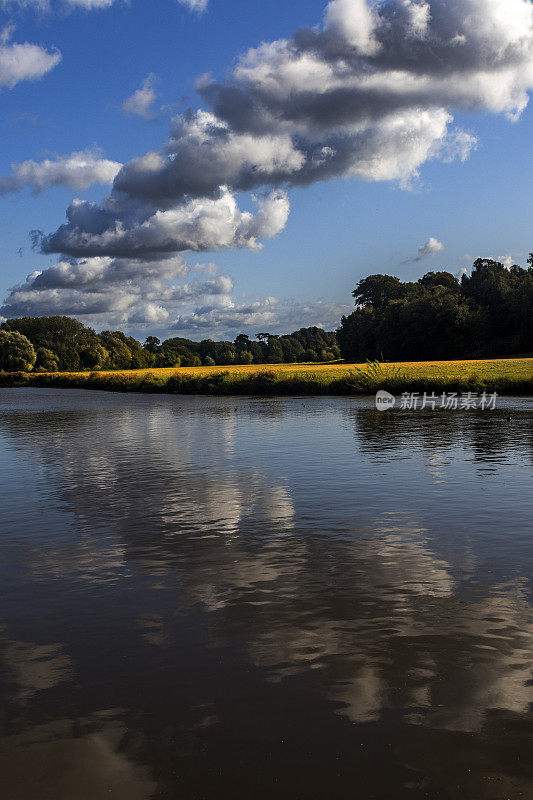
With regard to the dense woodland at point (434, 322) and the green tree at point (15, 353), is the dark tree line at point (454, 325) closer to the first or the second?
the dense woodland at point (434, 322)

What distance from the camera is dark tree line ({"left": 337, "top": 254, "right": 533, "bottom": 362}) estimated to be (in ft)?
383

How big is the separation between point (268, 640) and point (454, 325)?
119622 millimetres

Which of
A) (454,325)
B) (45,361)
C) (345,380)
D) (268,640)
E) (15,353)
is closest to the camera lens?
(268,640)

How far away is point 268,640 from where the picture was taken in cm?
782

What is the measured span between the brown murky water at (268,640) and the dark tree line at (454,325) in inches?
3718

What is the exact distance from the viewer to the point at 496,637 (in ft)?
25.6

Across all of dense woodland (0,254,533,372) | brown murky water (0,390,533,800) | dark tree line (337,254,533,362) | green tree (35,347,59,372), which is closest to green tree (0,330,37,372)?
dense woodland (0,254,533,372)

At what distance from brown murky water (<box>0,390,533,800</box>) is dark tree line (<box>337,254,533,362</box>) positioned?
94437 mm

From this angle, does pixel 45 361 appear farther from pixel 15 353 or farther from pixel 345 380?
pixel 345 380

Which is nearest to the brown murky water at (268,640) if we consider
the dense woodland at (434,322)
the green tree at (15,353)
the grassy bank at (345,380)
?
the grassy bank at (345,380)

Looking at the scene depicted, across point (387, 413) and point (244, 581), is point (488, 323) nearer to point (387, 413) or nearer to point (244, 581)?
point (387, 413)

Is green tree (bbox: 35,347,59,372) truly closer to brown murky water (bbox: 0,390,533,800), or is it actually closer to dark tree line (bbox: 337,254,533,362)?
dark tree line (bbox: 337,254,533,362)

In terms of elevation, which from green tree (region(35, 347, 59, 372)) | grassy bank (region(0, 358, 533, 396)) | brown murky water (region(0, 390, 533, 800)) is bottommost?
brown murky water (region(0, 390, 533, 800))

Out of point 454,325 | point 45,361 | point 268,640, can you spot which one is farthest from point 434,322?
point 268,640
